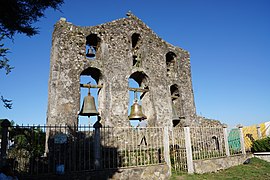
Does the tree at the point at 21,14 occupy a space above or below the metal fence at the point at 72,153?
above

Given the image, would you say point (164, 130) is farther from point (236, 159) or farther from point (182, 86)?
point (182, 86)

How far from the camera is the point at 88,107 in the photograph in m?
9.17

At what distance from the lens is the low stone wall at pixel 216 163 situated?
8430 millimetres

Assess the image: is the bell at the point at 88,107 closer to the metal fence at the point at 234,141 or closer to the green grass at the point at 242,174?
the green grass at the point at 242,174

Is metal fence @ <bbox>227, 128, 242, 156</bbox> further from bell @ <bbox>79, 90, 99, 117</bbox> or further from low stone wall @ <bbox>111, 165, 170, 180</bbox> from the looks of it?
bell @ <bbox>79, 90, 99, 117</bbox>

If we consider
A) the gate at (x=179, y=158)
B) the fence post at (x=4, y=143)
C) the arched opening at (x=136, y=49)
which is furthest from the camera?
the arched opening at (x=136, y=49)

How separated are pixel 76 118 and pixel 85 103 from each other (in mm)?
781

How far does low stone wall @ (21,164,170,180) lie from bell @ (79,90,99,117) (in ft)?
9.70

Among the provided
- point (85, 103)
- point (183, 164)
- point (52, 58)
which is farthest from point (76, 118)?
point (183, 164)

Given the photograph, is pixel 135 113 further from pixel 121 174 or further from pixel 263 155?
pixel 263 155

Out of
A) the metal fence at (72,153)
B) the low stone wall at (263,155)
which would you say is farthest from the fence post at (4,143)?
the low stone wall at (263,155)

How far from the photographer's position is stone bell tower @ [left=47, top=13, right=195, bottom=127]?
31.2 feet

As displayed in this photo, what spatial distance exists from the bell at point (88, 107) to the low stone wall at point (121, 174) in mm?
2958

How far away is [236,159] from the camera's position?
9820 mm
